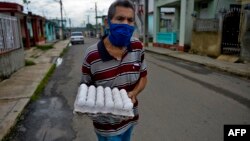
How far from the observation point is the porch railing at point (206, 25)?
45.5ft

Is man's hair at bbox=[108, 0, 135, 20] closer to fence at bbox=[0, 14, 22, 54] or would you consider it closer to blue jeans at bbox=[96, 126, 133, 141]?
blue jeans at bbox=[96, 126, 133, 141]

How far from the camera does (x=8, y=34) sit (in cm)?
985

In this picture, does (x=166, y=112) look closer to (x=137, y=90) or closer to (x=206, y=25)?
(x=137, y=90)

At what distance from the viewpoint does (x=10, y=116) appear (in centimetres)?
480

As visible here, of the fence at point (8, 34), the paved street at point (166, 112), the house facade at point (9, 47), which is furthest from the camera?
the fence at point (8, 34)

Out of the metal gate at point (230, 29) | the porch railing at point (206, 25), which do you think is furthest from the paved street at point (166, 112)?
the porch railing at point (206, 25)

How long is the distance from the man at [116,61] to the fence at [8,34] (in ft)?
26.0

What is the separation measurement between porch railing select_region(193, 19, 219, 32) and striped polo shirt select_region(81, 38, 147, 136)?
12.9m

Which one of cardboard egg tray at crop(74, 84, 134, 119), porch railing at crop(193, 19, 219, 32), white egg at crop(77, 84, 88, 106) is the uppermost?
porch railing at crop(193, 19, 219, 32)

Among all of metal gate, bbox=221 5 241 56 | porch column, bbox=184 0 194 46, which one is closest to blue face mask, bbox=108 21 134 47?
metal gate, bbox=221 5 241 56

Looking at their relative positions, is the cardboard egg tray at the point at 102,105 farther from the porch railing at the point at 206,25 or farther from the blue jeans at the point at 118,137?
the porch railing at the point at 206,25

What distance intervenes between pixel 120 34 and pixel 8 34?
9.35 m

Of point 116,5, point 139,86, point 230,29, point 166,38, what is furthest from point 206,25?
point 116,5

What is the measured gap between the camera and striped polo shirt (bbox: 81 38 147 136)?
6.42ft
